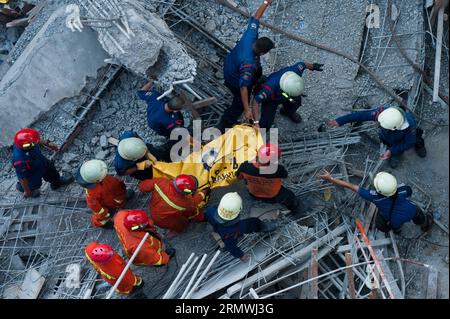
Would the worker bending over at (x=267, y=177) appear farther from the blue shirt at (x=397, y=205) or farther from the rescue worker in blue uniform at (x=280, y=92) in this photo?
the blue shirt at (x=397, y=205)

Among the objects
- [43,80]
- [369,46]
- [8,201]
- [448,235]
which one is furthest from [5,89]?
[448,235]

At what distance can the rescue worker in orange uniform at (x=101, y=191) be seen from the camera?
845cm

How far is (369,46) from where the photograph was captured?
10719 millimetres

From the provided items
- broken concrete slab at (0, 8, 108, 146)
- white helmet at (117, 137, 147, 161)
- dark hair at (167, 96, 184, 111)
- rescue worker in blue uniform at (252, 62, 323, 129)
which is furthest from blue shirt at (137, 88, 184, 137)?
broken concrete slab at (0, 8, 108, 146)

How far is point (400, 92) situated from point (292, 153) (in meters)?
2.24

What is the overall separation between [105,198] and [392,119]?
4.56m

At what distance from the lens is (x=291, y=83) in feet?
28.9

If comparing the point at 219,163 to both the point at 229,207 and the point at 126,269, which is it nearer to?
the point at 229,207

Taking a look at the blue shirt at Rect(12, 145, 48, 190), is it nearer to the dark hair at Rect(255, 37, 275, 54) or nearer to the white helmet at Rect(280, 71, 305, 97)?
the dark hair at Rect(255, 37, 275, 54)

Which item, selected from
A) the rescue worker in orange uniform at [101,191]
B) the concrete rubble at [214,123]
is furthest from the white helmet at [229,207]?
the rescue worker in orange uniform at [101,191]

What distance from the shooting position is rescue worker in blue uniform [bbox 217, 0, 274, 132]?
903 cm

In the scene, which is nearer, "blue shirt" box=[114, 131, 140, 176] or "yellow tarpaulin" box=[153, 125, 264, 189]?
"blue shirt" box=[114, 131, 140, 176]

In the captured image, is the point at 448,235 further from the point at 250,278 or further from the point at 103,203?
the point at 103,203

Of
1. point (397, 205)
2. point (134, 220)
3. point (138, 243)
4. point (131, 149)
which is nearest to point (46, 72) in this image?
point (131, 149)
